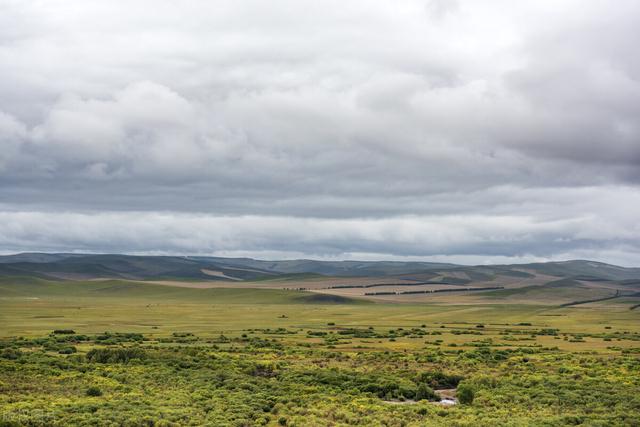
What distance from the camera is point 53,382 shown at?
196 feet

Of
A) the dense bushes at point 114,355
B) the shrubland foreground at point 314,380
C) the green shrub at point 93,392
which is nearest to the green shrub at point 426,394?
the shrubland foreground at point 314,380

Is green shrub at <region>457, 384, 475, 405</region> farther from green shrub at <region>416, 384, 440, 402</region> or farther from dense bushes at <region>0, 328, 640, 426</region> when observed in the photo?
green shrub at <region>416, 384, 440, 402</region>

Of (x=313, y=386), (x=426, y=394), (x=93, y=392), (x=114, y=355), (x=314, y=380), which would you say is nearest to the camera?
(x=93, y=392)

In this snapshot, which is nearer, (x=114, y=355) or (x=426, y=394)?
(x=426, y=394)

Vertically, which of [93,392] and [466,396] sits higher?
[466,396]

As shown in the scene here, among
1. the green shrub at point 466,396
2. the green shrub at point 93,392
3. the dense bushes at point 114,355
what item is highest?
the green shrub at point 466,396

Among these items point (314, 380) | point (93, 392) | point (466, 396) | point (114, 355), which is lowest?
point (114, 355)

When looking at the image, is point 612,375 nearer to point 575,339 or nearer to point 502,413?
point 502,413

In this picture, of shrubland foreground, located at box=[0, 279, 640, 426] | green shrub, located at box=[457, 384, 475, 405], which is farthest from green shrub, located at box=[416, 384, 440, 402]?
green shrub, located at box=[457, 384, 475, 405]

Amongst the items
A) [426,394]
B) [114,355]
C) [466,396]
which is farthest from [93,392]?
[466,396]

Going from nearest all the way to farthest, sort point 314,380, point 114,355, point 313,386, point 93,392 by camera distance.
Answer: point 93,392 < point 313,386 < point 314,380 < point 114,355

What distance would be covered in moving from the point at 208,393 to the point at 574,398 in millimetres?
28171

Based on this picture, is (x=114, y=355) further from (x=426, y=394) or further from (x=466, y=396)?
(x=466, y=396)

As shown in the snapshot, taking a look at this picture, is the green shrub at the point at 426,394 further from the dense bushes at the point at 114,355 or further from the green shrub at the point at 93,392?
the dense bushes at the point at 114,355
